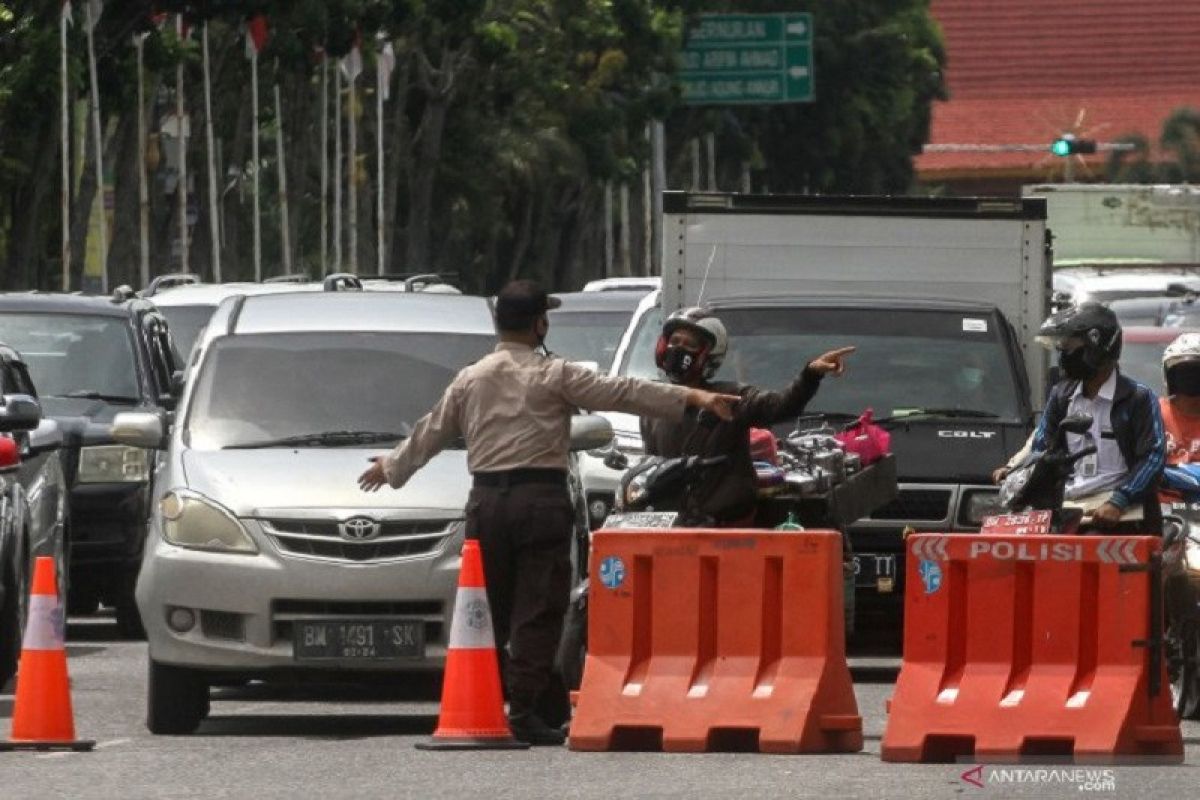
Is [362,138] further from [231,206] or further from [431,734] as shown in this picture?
[431,734]

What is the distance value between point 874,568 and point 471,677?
489cm

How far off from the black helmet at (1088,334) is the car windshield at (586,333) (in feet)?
40.8

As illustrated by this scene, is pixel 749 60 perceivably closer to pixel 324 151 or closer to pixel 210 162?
pixel 324 151

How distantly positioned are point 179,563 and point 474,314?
2363 mm

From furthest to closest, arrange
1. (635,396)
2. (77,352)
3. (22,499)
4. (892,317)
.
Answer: (77,352) → (892,317) → (22,499) → (635,396)

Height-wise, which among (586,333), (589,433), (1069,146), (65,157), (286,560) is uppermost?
(589,433)

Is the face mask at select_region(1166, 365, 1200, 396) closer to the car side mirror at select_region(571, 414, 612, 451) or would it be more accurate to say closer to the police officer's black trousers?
the car side mirror at select_region(571, 414, 612, 451)

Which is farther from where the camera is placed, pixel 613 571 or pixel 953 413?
pixel 953 413

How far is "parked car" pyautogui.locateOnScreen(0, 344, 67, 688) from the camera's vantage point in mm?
16562

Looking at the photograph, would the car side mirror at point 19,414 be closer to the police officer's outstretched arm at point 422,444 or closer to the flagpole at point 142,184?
the police officer's outstretched arm at point 422,444

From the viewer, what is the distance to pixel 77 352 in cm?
2178

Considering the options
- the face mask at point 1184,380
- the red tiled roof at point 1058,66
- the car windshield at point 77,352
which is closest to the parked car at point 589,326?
the car windshield at point 77,352

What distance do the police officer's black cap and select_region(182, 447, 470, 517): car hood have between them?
1.21 m

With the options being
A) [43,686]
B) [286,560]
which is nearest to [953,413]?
[286,560]
